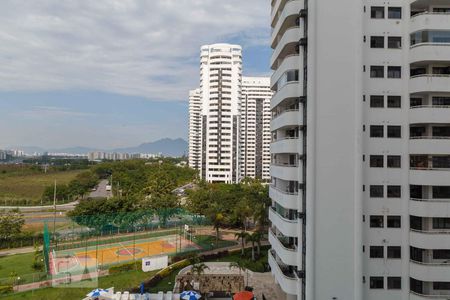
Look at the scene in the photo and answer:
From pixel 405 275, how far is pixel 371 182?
436cm

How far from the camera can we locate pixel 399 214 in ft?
54.0

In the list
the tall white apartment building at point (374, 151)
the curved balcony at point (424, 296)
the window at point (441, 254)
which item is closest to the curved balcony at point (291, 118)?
the tall white apartment building at point (374, 151)

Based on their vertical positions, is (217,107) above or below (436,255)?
above

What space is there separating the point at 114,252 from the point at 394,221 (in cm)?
2641

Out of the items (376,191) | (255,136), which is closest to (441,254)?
(376,191)

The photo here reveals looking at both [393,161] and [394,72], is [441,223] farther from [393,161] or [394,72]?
[394,72]

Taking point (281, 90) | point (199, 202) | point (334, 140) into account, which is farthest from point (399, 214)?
point (199, 202)

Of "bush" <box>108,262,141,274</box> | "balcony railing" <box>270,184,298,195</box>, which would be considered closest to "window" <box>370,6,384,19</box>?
"balcony railing" <box>270,184,298,195</box>

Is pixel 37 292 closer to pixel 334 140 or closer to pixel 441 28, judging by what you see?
pixel 334 140

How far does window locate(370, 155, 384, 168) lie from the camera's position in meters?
16.5

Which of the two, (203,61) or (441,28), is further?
(203,61)

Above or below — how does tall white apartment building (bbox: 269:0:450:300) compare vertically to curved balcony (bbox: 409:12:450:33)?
below

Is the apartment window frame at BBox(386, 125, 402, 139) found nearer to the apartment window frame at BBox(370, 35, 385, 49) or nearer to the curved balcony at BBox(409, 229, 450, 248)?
the apartment window frame at BBox(370, 35, 385, 49)

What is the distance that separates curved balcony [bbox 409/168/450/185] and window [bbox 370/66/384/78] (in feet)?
14.8
